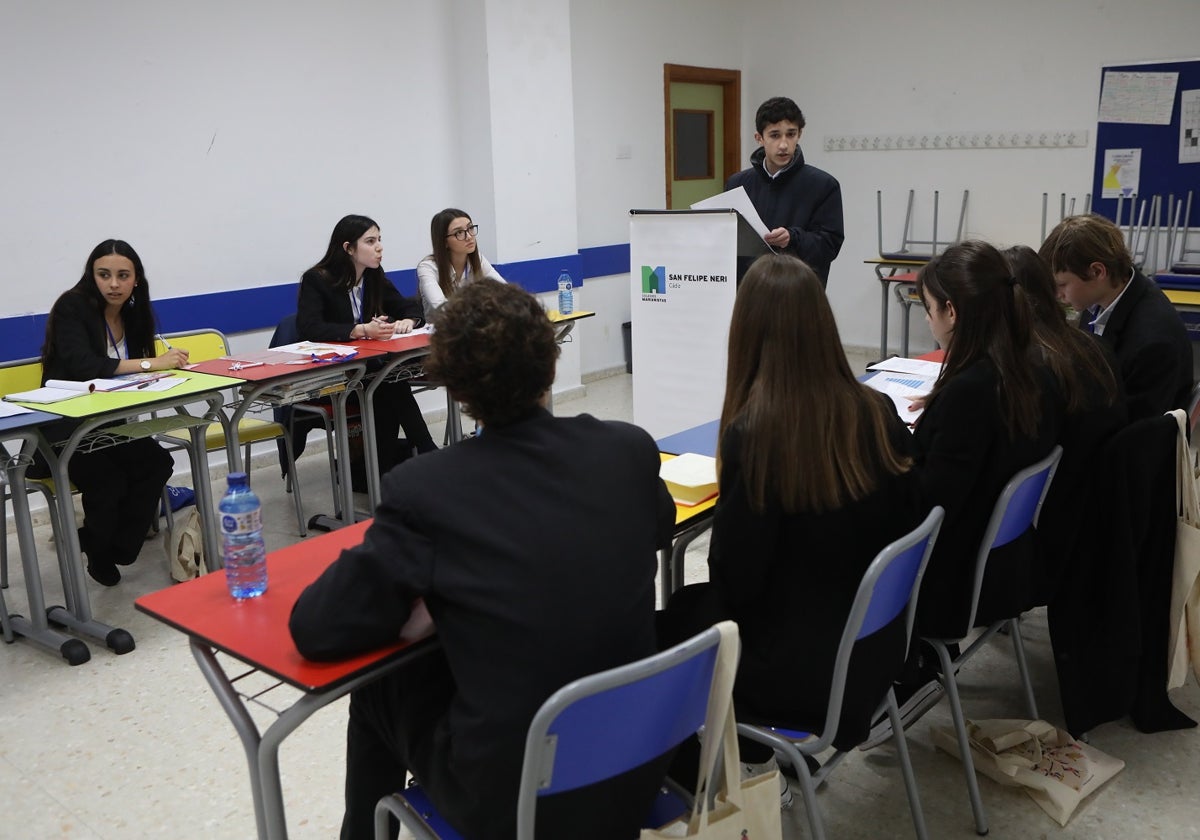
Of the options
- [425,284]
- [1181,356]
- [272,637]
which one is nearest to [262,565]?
[272,637]

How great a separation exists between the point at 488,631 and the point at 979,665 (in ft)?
6.60

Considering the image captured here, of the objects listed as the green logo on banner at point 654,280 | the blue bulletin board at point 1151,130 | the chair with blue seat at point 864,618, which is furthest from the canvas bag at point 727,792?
the blue bulletin board at point 1151,130

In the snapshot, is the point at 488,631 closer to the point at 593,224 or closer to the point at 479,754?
the point at 479,754

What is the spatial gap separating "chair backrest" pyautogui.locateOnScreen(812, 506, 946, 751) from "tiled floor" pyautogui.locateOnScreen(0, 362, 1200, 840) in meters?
0.12

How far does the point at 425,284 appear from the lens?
178 inches

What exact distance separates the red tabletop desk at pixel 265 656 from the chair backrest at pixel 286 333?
2.74 m

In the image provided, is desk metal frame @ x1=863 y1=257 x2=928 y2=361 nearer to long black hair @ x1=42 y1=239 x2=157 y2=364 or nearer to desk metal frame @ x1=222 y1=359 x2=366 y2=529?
desk metal frame @ x1=222 y1=359 x2=366 y2=529

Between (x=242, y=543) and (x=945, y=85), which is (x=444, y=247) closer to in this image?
(x=242, y=543)

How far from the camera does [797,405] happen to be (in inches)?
65.4

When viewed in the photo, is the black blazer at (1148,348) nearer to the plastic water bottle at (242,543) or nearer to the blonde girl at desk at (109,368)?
the plastic water bottle at (242,543)

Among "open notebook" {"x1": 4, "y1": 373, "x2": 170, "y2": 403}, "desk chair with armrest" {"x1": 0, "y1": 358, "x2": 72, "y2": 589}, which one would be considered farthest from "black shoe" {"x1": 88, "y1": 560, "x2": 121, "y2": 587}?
"open notebook" {"x1": 4, "y1": 373, "x2": 170, "y2": 403}

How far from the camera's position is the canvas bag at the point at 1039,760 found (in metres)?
2.19

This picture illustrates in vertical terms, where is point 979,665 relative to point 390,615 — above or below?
below

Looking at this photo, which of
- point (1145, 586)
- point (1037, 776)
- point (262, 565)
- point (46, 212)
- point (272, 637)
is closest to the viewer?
point (272, 637)
